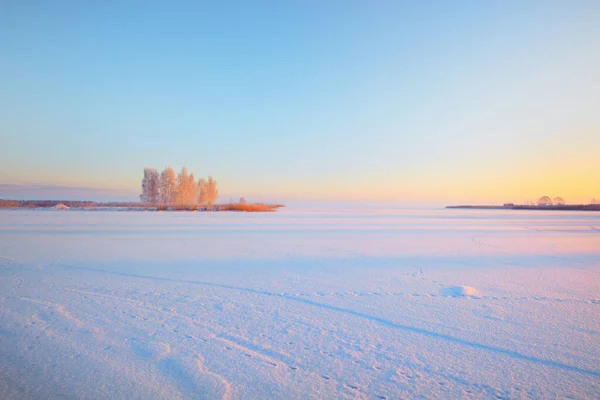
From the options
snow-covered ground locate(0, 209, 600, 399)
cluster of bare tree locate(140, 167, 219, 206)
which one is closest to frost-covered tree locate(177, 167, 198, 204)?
cluster of bare tree locate(140, 167, 219, 206)

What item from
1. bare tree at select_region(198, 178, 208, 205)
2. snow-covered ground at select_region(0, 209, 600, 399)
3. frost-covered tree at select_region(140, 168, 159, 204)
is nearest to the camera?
snow-covered ground at select_region(0, 209, 600, 399)

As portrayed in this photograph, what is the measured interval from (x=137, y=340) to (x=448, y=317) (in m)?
2.65

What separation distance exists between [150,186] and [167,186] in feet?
8.46

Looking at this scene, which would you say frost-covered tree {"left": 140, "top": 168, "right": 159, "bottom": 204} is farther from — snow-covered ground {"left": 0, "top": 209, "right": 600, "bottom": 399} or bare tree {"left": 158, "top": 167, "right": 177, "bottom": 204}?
snow-covered ground {"left": 0, "top": 209, "right": 600, "bottom": 399}

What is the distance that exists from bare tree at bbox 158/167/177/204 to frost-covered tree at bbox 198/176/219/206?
5.13 m

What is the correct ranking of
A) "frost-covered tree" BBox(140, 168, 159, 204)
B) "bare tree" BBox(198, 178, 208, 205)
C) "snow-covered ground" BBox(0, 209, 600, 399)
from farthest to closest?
1. "bare tree" BBox(198, 178, 208, 205)
2. "frost-covered tree" BBox(140, 168, 159, 204)
3. "snow-covered ground" BBox(0, 209, 600, 399)

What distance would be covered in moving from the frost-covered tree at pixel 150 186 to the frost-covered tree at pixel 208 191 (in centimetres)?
721

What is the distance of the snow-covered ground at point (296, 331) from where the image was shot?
191cm

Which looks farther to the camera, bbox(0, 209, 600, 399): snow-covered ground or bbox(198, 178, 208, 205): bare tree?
bbox(198, 178, 208, 205): bare tree

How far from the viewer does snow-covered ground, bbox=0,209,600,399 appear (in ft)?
6.28

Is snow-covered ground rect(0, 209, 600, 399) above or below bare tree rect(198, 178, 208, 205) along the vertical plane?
below

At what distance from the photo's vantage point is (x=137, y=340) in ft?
8.11

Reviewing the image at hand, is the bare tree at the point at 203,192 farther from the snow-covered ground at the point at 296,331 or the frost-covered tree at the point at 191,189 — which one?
the snow-covered ground at the point at 296,331

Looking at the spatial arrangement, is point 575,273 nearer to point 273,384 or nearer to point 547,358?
point 547,358
